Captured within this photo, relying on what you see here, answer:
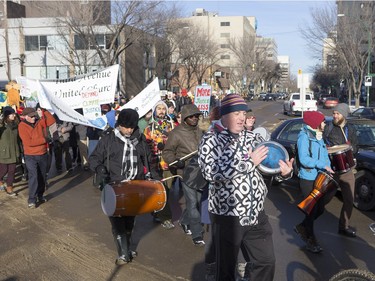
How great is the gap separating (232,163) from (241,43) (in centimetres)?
8812

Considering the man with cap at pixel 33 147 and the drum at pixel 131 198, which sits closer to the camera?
the drum at pixel 131 198

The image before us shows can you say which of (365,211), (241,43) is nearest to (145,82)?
(241,43)

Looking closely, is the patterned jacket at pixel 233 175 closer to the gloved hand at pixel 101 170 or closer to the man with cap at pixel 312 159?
the gloved hand at pixel 101 170

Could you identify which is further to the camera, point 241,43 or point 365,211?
point 241,43

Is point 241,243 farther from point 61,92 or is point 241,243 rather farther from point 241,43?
point 241,43

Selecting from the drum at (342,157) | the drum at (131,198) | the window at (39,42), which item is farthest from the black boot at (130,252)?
the window at (39,42)

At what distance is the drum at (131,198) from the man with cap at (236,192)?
138 cm

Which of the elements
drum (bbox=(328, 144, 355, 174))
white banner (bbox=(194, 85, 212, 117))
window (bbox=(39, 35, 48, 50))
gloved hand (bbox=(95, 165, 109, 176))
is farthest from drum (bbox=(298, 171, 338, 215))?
window (bbox=(39, 35, 48, 50))

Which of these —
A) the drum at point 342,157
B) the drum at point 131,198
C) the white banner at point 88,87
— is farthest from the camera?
the white banner at point 88,87

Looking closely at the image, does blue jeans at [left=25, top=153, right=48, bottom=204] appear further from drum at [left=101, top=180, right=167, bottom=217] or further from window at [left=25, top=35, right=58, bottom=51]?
window at [left=25, top=35, right=58, bottom=51]

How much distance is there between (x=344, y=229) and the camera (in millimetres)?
6102

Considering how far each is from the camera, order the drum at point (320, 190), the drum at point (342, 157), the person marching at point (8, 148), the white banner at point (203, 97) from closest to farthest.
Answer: the drum at point (320, 190) → the drum at point (342, 157) → the person marching at point (8, 148) → the white banner at point (203, 97)

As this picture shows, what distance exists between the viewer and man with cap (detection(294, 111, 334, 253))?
213 inches

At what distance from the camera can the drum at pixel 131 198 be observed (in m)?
4.59
